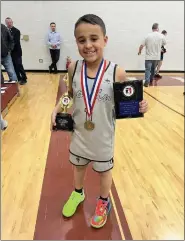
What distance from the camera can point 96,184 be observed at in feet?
6.42

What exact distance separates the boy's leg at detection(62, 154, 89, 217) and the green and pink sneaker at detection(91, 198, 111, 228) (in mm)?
153

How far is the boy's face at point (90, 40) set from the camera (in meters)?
1.21

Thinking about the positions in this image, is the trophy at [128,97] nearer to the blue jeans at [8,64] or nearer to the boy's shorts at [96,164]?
the boy's shorts at [96,164]

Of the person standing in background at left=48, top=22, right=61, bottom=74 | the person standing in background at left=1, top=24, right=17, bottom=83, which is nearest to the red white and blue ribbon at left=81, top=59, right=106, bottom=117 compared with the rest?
the person standing in background at left=1, top=24, right=17, bottom=83

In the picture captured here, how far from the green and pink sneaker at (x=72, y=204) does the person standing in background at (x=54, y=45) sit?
658 cm

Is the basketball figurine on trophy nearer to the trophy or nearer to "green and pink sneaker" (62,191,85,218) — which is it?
the trophy

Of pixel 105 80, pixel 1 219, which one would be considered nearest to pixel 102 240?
pixel 1 219

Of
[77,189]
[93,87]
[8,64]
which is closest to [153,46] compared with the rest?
[8,64]

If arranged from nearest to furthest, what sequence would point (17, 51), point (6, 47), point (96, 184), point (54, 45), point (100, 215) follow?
point (100, 215) < point (96, 184) < point (6, 47) < point (17, 51) < point (54, 45)

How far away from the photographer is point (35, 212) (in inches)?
65.4

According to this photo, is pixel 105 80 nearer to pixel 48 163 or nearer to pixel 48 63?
pixel 48 163

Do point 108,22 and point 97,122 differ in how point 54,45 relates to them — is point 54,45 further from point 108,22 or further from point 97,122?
point 97,122

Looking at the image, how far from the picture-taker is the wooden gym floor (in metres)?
1.53

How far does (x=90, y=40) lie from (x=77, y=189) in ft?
3.18
